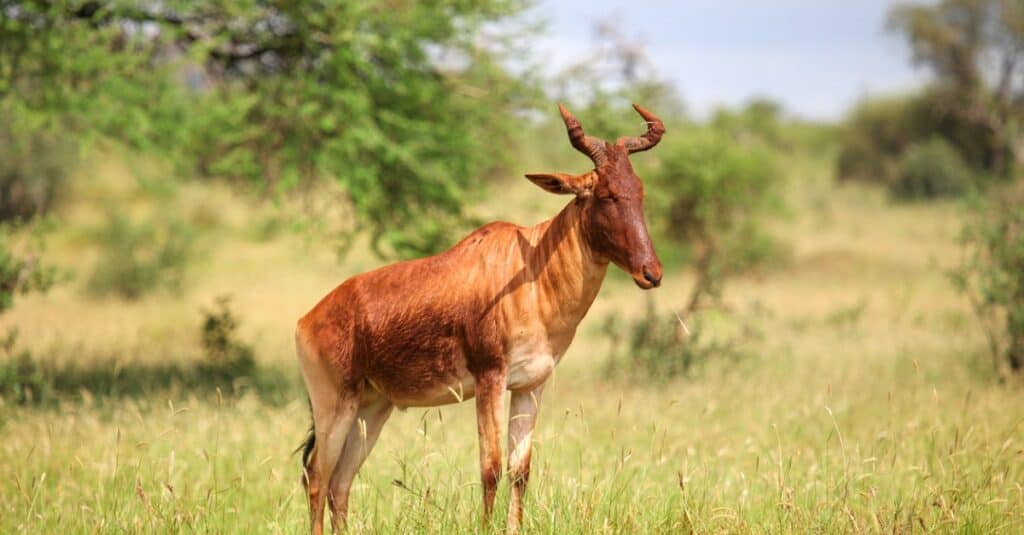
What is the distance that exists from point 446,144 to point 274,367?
4.16 metres

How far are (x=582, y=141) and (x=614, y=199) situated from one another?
1.01 feet

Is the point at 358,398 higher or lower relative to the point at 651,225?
higher

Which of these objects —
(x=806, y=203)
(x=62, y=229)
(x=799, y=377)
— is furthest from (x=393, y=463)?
(x=806, y=203)

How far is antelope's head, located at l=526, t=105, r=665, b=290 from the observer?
15.3ft

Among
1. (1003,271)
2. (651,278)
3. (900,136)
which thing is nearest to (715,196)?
(1003,271)

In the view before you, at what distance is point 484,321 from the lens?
5.03 metres

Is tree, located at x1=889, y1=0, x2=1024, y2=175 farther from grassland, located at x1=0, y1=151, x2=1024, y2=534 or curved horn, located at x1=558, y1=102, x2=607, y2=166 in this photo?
curved horn, located at x1=558, y1=102, x2=607, y2=166

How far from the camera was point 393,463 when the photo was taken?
799cm

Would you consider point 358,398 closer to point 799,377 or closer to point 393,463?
point 393,463

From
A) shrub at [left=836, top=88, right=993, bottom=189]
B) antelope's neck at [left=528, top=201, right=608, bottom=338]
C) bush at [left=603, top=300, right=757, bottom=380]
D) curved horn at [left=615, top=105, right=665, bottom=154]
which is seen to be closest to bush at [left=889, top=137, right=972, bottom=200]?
shrub at [left=836, top=88, right=993, bottom=189]

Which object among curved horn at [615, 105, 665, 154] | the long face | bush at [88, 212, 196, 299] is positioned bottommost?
bush at [88, 212, 196, 299]

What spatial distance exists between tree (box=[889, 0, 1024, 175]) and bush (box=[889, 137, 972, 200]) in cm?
154

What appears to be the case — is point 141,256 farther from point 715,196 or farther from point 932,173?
point 932,173

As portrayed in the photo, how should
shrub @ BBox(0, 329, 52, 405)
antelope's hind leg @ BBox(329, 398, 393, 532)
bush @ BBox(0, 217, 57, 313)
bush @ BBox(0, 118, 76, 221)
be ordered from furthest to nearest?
bush @ BBox(0, 118, 76, 221)
bush @ BBox(0, 217, 57, 313)
shrub @ BBox(0, 329, 52, 405)
antelope's hind leg @ BBox(329, 398, 393, 532)
